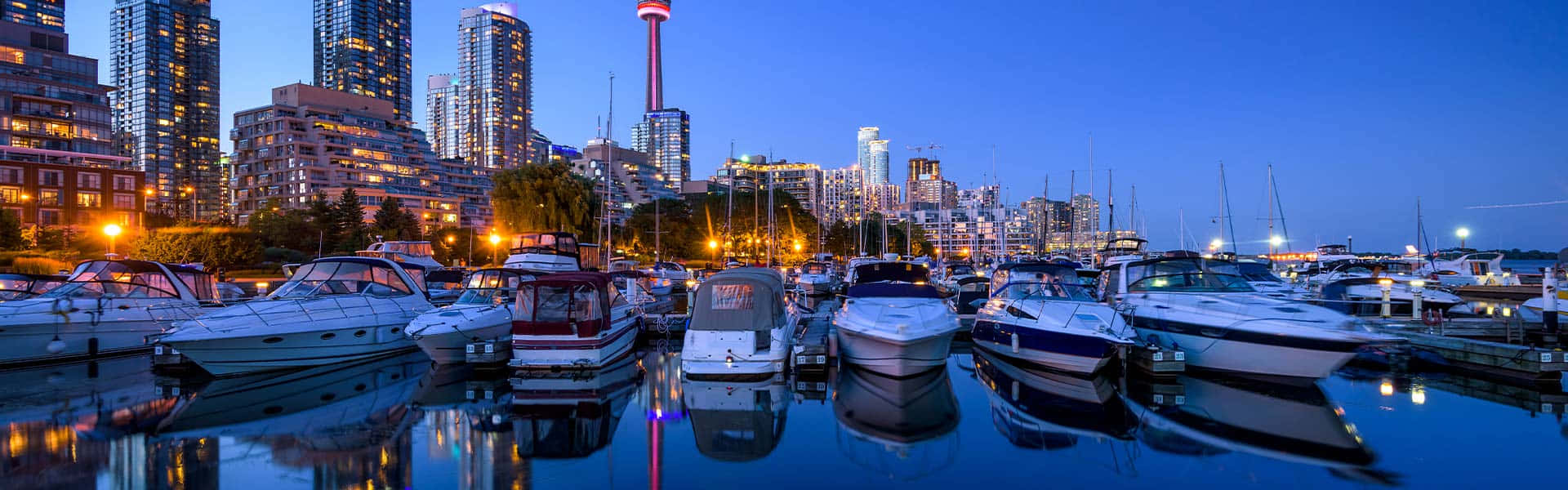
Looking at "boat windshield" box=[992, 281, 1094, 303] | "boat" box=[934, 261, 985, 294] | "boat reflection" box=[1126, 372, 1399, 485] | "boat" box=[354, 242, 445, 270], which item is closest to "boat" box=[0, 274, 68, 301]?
"boat" box=[354, 242, 445, 270]

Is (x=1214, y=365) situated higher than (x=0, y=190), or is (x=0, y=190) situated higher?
(x=0, y=190)

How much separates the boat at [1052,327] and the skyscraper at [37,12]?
601 ft

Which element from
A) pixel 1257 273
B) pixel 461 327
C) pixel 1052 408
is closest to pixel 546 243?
pixel 461 327

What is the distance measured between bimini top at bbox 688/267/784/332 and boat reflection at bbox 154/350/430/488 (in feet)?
17.8

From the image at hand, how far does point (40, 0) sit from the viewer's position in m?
144

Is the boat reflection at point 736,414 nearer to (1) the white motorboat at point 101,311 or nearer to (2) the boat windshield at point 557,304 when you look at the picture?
(2) the boat windshield at point 557,304

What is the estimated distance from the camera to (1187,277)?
1747 centimetres

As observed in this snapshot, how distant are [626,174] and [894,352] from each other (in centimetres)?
15097

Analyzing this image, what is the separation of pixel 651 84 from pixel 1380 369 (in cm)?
18567

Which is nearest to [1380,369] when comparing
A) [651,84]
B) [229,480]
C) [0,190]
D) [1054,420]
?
[1054,420]

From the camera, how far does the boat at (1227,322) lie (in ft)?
44.2

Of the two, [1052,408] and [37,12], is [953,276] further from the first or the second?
[37,12]

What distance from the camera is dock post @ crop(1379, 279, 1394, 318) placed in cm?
2083

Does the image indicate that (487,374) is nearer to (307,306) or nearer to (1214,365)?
(307,306)
